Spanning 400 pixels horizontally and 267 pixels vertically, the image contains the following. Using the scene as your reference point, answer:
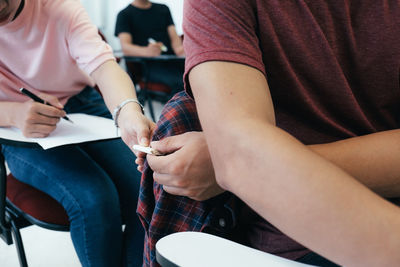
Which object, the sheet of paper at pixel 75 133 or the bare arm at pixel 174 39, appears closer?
the sheet of paper at pixel 75 133

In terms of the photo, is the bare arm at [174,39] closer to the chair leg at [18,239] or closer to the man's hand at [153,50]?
the man's hand at [153,50]

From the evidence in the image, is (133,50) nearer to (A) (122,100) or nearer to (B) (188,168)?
(A) (122,100)

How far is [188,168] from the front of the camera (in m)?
0.57

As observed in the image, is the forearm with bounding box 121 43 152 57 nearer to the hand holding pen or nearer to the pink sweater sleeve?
the pink sweater sleeve

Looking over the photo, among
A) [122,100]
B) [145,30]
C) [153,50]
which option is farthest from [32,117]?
[145,30]

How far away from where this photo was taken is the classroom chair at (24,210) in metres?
1.10

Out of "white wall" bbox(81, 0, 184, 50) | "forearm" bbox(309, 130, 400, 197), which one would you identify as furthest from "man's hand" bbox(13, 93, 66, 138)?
"white wall" bbox(81, 0, 184, 50)

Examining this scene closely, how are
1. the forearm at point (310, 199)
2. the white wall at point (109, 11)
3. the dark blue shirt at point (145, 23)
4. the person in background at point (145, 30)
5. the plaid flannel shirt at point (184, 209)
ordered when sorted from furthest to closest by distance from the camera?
1. the white wall at point (109, 11)
2. the dark blue shirt at point (145, 23)
3. the person in background at point (145, 30)
4. the plaid flannel shirt at point (184, 209)
5. the forearm at point (310, 199)

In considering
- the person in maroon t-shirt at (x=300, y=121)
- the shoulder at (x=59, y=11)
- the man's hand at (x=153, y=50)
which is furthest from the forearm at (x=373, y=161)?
the man's hand at (x=153, y=50)

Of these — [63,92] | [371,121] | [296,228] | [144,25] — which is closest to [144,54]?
[144,25]

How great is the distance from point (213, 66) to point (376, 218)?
0.27m

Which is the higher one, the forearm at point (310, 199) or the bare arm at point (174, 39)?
the forearm at point (310, 199)

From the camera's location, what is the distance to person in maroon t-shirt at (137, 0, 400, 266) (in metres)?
0.40

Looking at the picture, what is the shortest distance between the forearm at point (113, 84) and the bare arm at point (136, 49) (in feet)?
6.66
